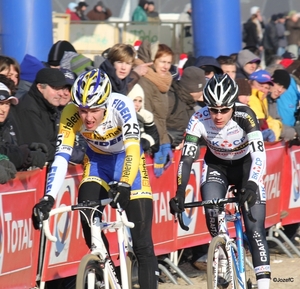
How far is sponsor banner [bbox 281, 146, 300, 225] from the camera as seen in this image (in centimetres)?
1078

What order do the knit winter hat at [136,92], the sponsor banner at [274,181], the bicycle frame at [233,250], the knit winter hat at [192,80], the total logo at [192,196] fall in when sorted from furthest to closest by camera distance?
the sponsor banner at [274,181] < the knit winter hat at [192,80] < the total logo at [192,196] < the knit winter hat at [136,92] < the bicycle frame at [233,250]

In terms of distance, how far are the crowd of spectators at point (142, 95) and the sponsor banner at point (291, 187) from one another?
0.24m

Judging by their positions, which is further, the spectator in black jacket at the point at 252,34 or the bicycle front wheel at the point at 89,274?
the spectator in black jacket at the point at 252,34

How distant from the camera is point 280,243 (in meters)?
10.4

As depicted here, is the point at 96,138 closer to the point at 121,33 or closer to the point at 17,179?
the point at 17,179

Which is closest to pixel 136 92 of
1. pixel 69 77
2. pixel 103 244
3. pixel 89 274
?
pixel 69 77

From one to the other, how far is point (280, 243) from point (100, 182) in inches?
181

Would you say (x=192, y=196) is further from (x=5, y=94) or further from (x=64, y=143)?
(x=64, y=143)

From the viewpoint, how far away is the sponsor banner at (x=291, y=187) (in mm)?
10781

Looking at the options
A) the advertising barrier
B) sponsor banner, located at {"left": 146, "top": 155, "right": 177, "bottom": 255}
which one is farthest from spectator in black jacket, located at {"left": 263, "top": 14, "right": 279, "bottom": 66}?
sponsor banner, located at {"left": 146, "top": 155, "right": 177, "bottom": 255}

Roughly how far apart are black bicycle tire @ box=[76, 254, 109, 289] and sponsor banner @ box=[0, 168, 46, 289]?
4.08 feet

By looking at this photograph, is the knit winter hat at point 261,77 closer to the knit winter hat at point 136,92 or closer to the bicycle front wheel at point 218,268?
the knit winter hat at point 136,92

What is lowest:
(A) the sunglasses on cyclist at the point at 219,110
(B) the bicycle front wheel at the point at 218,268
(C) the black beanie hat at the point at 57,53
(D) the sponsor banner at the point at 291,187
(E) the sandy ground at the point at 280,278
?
(E) the sandy ground at the point at 280,278

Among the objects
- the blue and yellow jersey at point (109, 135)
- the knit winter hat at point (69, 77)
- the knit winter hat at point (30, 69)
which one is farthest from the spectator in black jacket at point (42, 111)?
the blue and yellow jersey at point (109, 135)
